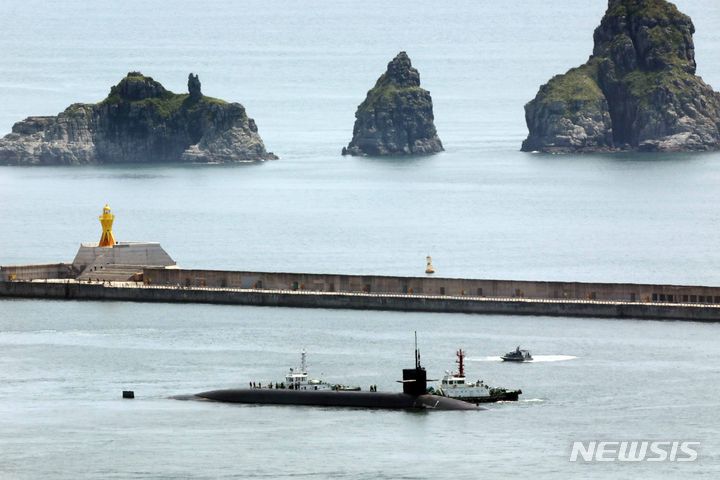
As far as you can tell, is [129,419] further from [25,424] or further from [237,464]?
[237,464]

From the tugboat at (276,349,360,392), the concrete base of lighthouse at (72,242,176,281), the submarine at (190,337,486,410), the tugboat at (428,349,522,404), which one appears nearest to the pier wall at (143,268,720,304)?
the concrete base of lighthouse at (72,242,176,281)

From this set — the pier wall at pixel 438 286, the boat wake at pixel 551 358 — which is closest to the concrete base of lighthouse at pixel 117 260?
the pier wall at pixel 438 286

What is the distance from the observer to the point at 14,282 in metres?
161

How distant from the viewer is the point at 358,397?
11106cm

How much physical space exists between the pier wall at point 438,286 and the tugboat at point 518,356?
21251mm

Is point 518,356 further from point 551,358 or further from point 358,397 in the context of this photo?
point 358,397

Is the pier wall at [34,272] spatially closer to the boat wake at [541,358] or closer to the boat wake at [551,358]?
the boat wake at [541,358]

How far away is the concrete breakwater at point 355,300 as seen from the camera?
142m

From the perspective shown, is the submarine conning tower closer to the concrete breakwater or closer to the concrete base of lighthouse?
the concrete breakwater

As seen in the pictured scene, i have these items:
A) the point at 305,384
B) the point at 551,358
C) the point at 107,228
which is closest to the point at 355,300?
the point at 107,228

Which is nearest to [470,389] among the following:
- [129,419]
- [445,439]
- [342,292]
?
[445,439]

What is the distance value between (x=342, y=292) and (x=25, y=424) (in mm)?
48745

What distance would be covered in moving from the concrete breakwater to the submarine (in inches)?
1263

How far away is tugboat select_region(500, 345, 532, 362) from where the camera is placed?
125 m
